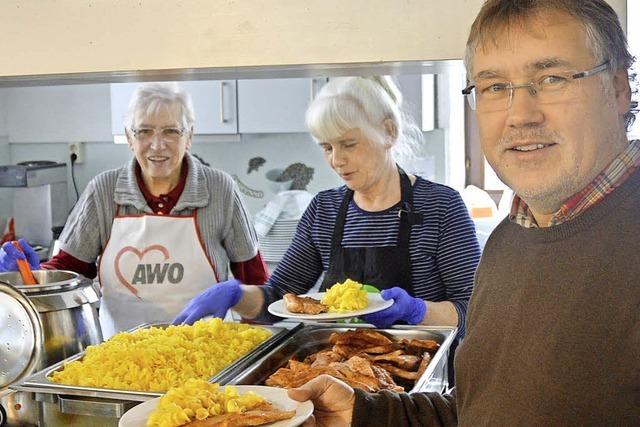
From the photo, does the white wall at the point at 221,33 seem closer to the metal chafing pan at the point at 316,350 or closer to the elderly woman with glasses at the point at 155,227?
the metal chafing pan at the point at 316,350

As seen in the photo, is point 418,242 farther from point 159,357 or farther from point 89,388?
point 89,388

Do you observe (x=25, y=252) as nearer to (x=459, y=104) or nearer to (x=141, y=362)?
(x=141, y=362)

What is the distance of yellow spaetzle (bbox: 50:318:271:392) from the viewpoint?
1.68 meters

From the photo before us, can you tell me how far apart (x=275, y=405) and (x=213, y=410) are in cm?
12

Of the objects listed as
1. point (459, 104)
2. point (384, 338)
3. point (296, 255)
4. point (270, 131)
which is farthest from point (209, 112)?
point (384, 338)

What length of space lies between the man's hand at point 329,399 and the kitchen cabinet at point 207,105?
3.00 meters

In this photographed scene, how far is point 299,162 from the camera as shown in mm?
4656

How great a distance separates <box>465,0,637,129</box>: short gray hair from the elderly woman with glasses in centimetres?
155

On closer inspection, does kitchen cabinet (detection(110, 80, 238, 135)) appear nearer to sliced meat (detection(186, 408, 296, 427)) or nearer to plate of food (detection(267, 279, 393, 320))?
plate of food (detection(267, 279, 393, 320))

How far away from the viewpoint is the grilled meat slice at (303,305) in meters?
2.02

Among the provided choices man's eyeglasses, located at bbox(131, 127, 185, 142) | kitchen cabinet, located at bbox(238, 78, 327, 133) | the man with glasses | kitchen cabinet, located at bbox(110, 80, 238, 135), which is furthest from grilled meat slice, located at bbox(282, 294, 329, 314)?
kitchen cabinet, located at bbox(110, 80, 238, 135)

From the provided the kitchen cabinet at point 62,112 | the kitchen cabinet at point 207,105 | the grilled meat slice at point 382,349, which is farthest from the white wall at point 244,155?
the grilled meat slice at point 382,349

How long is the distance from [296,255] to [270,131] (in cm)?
186

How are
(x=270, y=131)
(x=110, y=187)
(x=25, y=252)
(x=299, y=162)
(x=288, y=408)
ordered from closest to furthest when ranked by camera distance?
1. (x=288, y=408)
2. (x=25, y=252)
3. (x=110, y=187)
4. (x=270, y=131)
5. (x=299, y=162)
